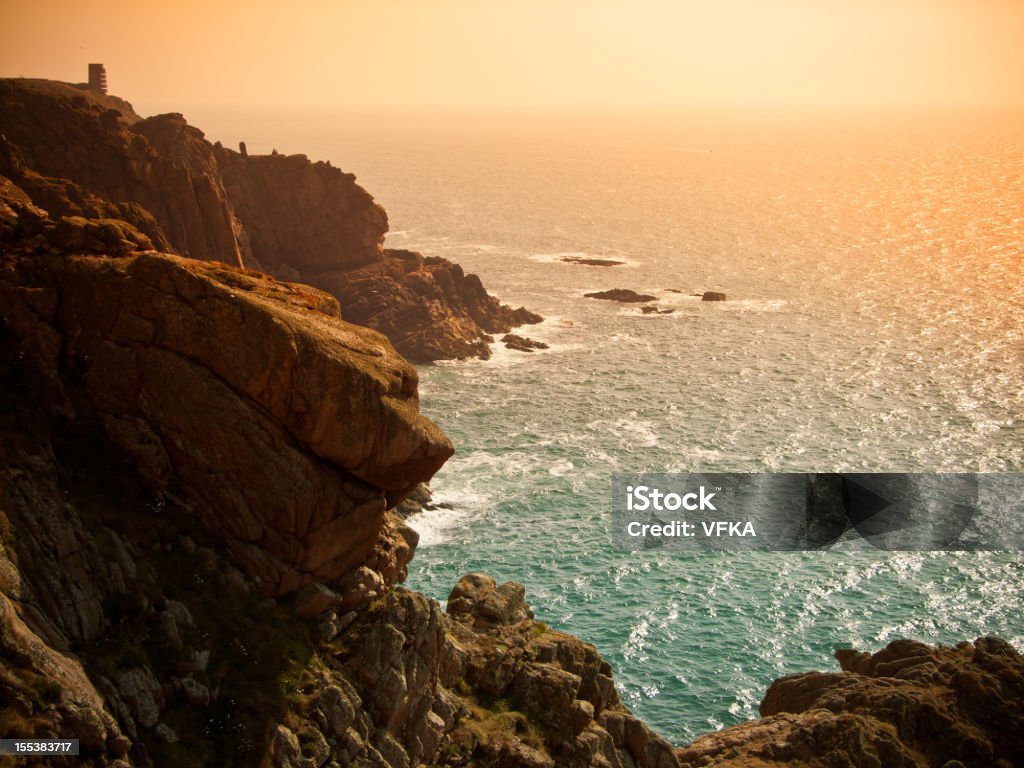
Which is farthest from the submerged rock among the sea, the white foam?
the white foam

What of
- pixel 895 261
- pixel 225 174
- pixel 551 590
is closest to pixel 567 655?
pixel 551 590

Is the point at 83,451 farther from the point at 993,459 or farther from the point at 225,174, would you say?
the point at 225,174

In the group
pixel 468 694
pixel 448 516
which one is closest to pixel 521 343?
pixel 448 516

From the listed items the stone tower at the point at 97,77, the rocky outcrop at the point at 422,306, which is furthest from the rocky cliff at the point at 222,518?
the stone tower at the point at 97,77

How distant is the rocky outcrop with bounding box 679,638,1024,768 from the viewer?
4056 cm

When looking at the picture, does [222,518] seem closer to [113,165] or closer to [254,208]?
[113,165]

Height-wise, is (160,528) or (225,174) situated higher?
(225,174)

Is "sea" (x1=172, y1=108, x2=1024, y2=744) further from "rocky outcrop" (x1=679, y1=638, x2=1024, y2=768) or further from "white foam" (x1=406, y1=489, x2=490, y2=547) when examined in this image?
"rocky outcrop" (x1=679, y1=638, x2=1024, y2=768)

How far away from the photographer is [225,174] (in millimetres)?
123125

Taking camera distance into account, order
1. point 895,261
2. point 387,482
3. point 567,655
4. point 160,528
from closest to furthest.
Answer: point 160,528 → point 387,482 → point 567,655 → point 895,261

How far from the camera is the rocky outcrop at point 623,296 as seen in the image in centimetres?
14062

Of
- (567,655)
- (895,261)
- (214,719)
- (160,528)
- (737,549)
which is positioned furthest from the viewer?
(895,261)

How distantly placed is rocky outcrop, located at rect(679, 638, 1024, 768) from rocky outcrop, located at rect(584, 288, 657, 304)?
95.2 metres

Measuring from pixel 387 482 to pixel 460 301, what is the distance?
299ft
